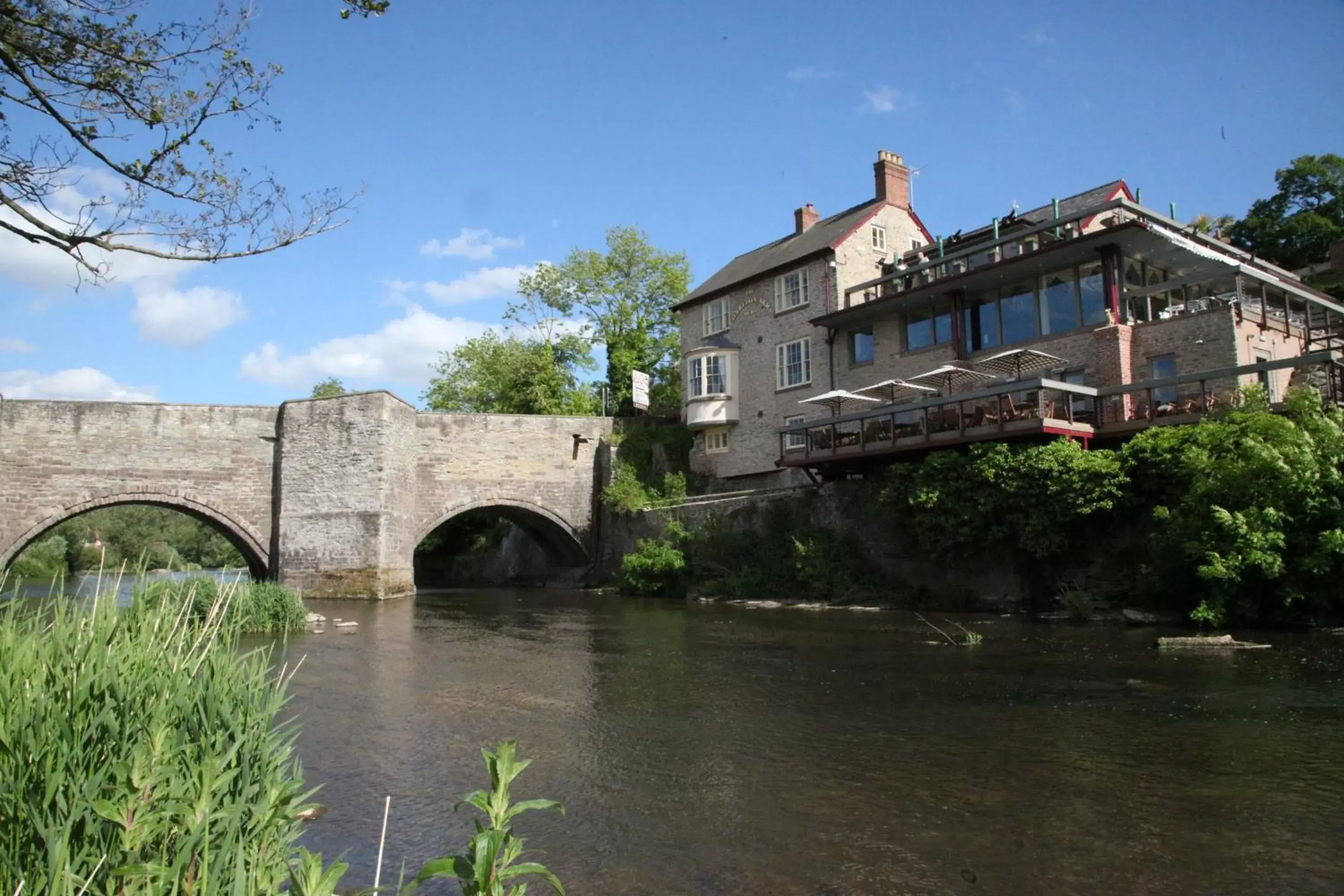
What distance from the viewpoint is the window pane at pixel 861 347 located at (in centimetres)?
2766

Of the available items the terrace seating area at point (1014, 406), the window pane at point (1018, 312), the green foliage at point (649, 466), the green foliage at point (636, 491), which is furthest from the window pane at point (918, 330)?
the green foliage at point (649, 466)

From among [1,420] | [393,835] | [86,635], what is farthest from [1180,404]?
[1,420]

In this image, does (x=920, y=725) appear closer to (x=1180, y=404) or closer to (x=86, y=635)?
(x=86, y=635)

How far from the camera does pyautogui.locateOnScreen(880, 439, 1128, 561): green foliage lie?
17.7 meters

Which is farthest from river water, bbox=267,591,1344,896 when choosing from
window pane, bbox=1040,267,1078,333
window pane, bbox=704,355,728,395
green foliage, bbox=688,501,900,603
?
window pane, bbox=704,355,728,395

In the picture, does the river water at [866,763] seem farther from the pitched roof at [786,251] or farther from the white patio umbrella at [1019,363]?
the pitched roof at [786,251]

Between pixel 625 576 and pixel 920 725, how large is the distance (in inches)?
778

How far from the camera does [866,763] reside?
7.36 metres

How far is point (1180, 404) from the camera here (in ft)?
60.5

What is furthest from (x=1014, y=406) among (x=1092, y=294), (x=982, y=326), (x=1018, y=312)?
(x=982, y=326)

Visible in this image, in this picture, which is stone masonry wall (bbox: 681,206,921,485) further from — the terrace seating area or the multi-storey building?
the terrace seating area

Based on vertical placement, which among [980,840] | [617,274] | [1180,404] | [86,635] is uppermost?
[617,274]

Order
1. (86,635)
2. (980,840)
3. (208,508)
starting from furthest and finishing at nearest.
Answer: (208,508) < (980,840) < (86,635)

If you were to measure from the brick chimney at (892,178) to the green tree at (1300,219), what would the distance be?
19145 mm
